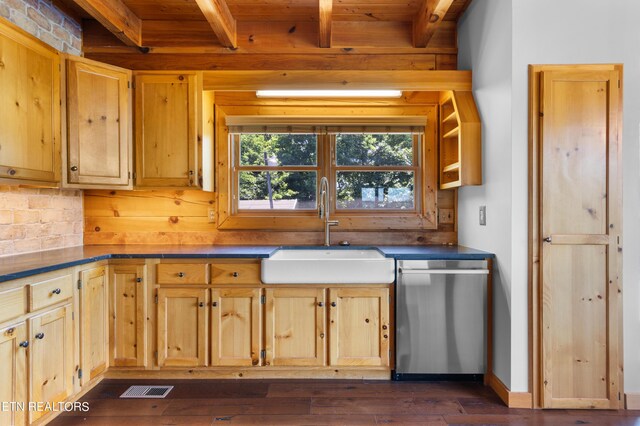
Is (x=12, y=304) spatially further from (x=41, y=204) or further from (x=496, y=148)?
(x=496, y=148)

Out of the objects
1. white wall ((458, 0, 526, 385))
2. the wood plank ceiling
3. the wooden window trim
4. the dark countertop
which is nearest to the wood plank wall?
the wooden window trim

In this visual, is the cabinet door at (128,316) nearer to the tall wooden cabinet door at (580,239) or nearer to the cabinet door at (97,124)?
the cabinet door at (97,124)

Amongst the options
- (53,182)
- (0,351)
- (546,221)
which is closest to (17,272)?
(0,351)

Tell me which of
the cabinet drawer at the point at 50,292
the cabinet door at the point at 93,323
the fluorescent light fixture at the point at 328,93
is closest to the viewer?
the cabinet drawer at the point at 50,292

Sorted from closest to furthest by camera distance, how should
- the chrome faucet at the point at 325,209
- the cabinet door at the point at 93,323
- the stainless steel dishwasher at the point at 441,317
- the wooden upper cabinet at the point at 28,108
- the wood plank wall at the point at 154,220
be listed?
the wooden upper cabinet at the point at 28,108, the cabinet door at the point at 93,323, the stainless steel dishwasher at the point at 441,317, the chrome faucet at the point at 325,209, the wood plank wall at the point at 154,220

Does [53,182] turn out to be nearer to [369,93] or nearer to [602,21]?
[369,93]

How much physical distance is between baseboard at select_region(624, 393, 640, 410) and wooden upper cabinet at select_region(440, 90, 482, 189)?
156 centimetres

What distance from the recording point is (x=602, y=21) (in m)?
2.40

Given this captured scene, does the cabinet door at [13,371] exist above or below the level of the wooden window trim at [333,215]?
below

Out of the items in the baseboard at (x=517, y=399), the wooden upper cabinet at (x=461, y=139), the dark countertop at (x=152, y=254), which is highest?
the wooden upper cabinet at (x=461, y=139)

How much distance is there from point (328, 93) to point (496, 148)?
130 centimetres

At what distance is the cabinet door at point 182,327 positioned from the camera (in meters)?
2.75

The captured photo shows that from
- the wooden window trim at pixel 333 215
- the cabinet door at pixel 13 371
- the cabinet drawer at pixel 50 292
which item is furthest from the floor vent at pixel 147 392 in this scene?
the wooden window trim at pixel 333 215

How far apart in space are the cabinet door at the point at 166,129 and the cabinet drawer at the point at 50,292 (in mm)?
933
